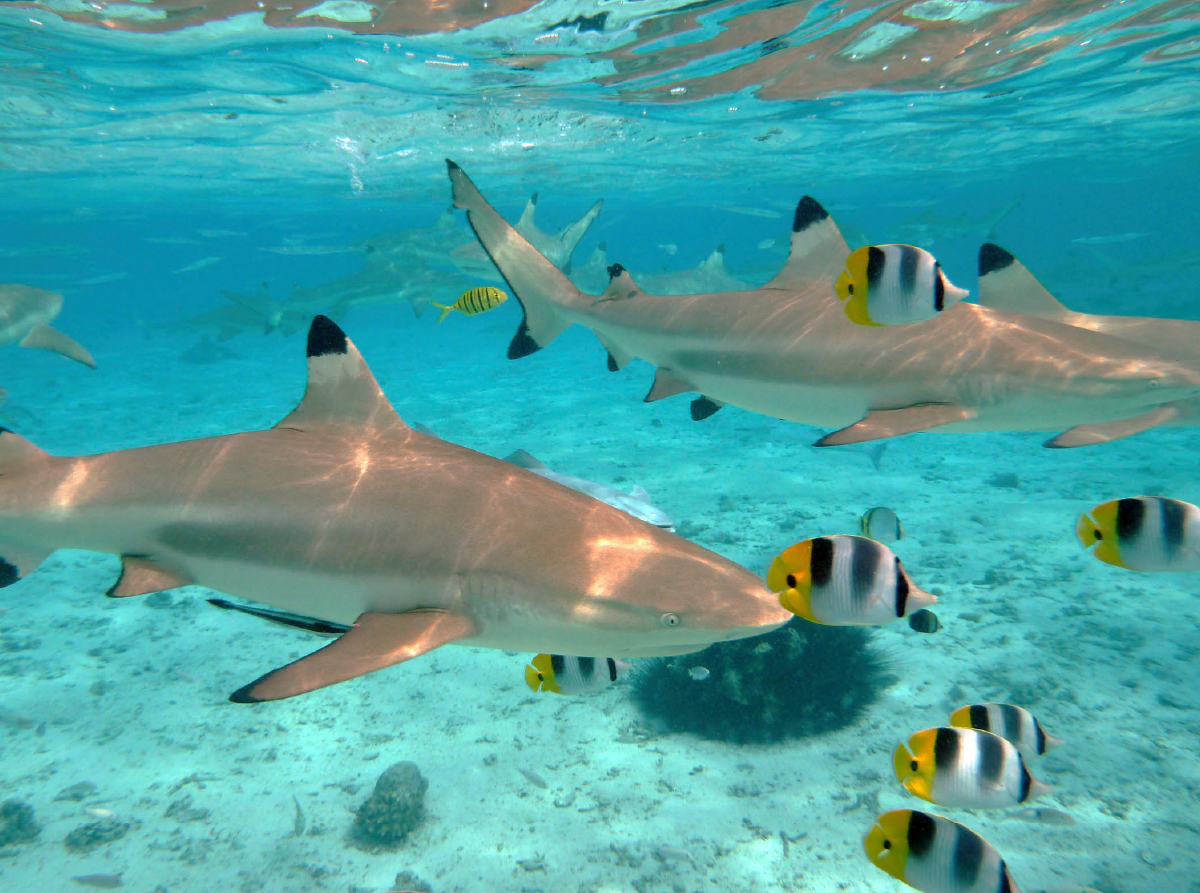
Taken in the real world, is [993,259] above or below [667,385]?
above

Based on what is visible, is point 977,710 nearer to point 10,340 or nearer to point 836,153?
point 10,340

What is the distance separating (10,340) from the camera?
9.66 meters

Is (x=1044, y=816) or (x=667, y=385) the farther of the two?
(x=1044, y=816)

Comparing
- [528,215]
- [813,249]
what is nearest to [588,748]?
[813,249]

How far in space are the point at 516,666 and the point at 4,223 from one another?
65402mm

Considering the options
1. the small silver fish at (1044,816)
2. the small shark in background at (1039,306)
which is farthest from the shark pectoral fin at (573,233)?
the small silver fish at (1044,816)

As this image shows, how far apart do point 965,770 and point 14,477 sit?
4.68 metres

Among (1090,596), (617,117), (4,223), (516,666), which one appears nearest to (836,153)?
(617,117)

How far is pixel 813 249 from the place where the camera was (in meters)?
4.32

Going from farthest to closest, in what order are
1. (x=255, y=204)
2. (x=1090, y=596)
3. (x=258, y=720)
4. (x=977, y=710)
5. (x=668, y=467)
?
1. (x=255, y=204)
2. (x=668, y=467)
3. (x=1090, y=596)
4. (x=258, y=720)
5. (x=977, y=710)

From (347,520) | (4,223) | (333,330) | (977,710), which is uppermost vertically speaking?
(4,223)

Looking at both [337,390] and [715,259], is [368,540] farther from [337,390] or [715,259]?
[715,259]

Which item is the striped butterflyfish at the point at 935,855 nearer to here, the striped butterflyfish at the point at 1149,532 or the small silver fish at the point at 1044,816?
the striped butterflyfish at the point at 1149,532

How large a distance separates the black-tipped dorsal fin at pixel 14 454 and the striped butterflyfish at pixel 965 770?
438cm
